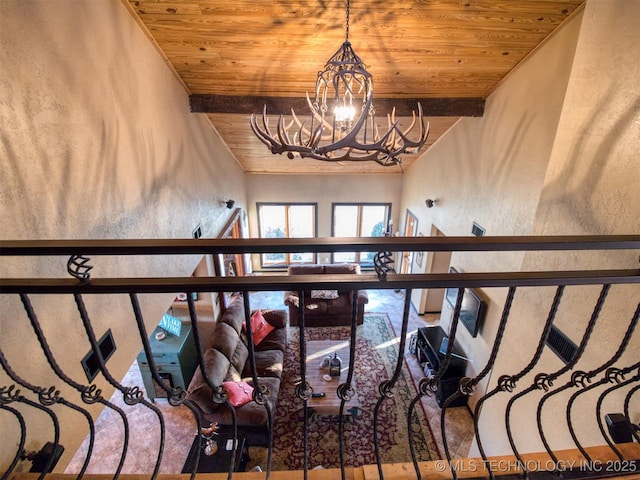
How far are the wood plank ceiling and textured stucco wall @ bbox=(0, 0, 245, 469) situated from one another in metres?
0.47

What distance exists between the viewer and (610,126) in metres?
1.63

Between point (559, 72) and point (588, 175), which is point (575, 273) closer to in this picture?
point (588, 175)

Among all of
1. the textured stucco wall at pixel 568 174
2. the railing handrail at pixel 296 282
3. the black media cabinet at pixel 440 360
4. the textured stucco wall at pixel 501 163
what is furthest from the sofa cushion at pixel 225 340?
the railing handrail at pixel 296 282

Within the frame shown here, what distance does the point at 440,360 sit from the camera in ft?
15.4

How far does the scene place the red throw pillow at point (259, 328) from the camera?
5105 mm

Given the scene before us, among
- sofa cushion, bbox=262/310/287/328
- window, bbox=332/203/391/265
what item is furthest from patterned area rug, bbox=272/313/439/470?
window, bbox=332/203/391/265

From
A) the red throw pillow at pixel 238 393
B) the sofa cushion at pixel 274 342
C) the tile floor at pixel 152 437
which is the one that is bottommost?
the tile floor at pixel 152 437

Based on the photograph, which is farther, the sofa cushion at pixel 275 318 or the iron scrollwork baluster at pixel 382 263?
the sofa cushion at pixel 275 318

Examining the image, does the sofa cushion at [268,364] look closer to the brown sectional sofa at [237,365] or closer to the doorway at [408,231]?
the brown sectional sofa at [237,365]

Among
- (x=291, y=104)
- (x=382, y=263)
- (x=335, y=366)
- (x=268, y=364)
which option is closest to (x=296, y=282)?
(x=382, y=263)

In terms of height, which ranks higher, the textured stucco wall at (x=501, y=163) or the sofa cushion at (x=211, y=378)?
the textured stucco wall at (x=501, y=163)

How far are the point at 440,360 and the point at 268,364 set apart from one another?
8.66 feet

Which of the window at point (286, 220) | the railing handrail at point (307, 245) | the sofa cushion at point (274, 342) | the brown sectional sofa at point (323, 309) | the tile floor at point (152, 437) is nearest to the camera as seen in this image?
the railing handrail at point (307, 245)

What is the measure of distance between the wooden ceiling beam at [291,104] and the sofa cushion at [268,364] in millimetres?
3627
